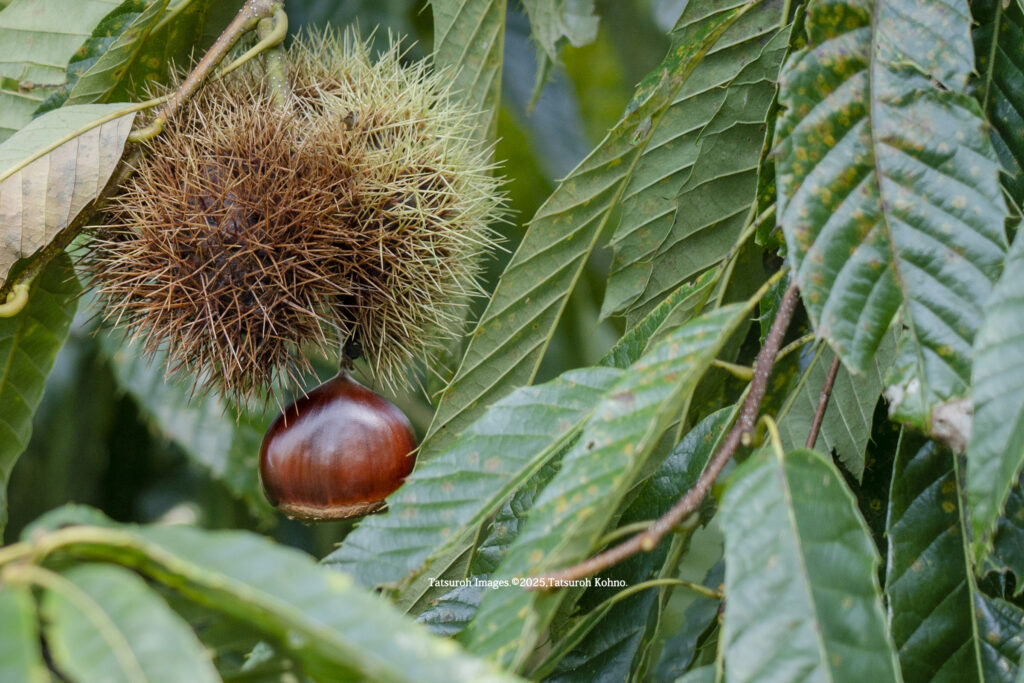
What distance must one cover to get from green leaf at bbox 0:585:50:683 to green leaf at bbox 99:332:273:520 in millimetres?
1185

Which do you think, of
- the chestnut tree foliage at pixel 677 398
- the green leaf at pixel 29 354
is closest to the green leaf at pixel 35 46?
the chestnut tree foliage at pixel 677 398

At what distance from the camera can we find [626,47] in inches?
81.0

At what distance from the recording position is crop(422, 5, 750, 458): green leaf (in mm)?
954

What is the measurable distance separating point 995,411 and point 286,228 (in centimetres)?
62

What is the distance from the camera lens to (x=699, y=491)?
0.60 meters

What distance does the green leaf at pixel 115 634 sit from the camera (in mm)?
362

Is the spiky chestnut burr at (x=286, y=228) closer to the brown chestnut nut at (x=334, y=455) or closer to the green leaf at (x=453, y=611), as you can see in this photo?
the brown chestnut nut at (x=334, y=455)

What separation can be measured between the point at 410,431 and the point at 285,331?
0.18 m

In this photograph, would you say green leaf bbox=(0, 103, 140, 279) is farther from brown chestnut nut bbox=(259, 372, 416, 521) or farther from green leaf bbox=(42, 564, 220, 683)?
green leaf bbox=(42, 564, 220, 683)

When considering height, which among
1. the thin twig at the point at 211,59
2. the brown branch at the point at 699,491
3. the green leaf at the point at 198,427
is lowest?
the green leaf at the point at 198,427

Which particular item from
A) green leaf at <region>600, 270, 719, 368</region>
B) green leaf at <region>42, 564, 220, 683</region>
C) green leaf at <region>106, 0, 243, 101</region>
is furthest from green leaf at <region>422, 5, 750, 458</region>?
green leaf at <region>42, 564, 220, 683</region>

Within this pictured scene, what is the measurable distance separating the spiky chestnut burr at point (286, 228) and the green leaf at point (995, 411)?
0.56m

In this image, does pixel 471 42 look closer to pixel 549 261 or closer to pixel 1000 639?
pixel 549 261

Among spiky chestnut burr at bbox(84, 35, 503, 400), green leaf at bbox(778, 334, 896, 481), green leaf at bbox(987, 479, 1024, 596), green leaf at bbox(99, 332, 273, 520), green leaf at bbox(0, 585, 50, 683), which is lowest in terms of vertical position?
green leaf at bbox(99, 332, 273, 520)
